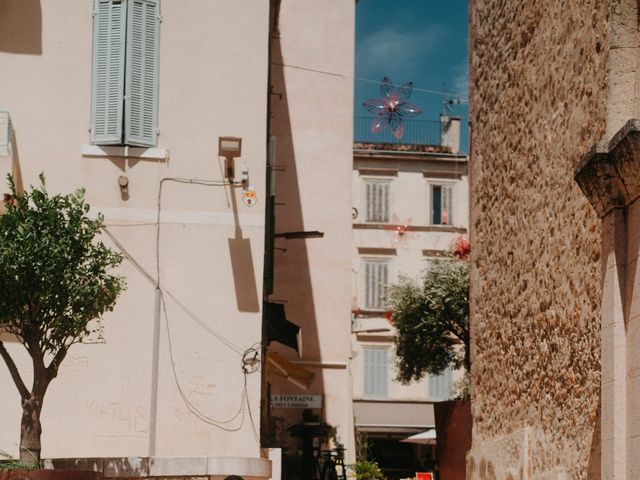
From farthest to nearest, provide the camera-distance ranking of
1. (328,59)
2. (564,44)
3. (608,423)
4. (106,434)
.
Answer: (328,59) < (106,434) < (564,44) < (608,423)

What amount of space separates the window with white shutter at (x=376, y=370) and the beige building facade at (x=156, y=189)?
928 inches

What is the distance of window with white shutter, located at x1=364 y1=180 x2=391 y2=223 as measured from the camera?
41.0 m

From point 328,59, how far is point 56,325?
14.5m

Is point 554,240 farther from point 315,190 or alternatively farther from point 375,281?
point 375,281

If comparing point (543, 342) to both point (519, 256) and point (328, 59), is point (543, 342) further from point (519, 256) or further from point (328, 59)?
point (328, 59)

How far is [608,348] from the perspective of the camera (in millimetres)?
7957

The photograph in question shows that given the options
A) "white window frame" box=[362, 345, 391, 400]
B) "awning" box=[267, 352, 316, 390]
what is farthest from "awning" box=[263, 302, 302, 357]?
"white window frame" box=[362, 345, 391, 400]

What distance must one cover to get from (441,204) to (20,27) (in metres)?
26.2

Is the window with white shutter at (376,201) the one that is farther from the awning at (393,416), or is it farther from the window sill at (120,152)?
the window sill at (120,152)

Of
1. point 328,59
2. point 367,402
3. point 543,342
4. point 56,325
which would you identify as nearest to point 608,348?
point 543,342

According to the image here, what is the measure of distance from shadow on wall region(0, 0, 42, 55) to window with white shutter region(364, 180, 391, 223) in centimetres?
2536

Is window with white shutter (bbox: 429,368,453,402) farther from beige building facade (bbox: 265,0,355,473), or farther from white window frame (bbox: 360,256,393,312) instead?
beige building facade (bbox: 265,0,355,473)

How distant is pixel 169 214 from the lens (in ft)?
52.4

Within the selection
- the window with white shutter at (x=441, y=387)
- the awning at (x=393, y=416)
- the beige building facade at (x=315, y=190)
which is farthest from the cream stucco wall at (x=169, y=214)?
the window with white shutter at (x=441, y=387)
